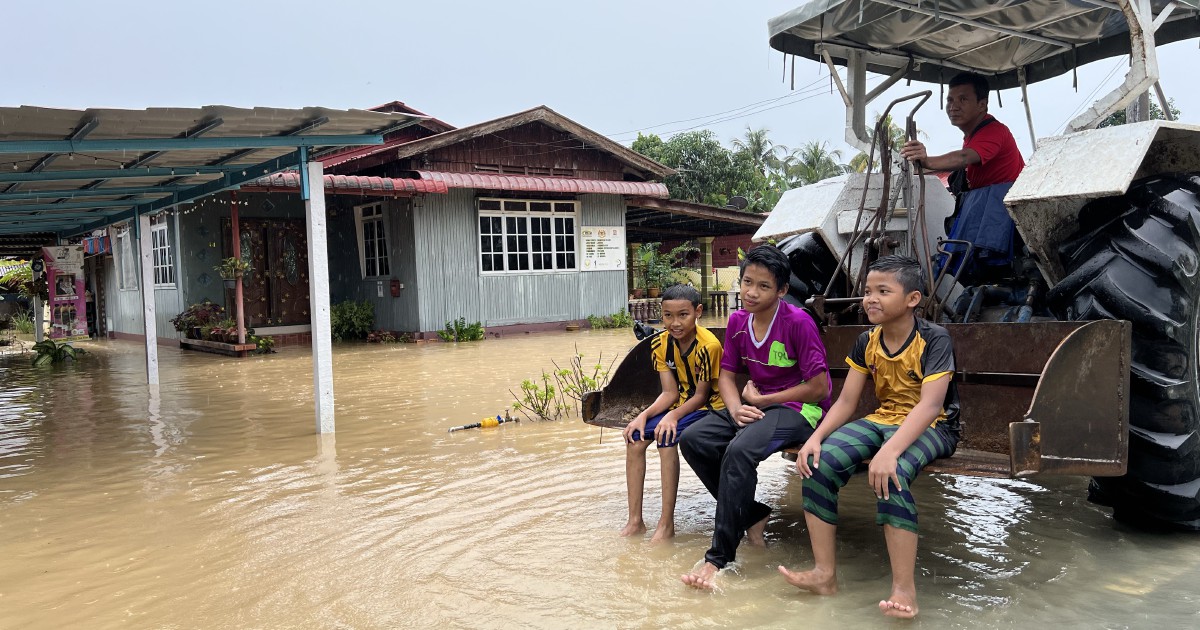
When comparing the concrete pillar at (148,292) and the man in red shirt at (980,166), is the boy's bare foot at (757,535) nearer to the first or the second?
the man in red shirt at (980,166)

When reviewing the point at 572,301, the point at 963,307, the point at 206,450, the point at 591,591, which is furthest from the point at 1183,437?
the point at 572,301

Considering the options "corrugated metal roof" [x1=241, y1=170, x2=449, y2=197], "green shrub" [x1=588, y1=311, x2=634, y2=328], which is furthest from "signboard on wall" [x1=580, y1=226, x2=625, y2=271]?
"corrugated metal roof" [x1=241, y1=170, x2=449, y2=197]

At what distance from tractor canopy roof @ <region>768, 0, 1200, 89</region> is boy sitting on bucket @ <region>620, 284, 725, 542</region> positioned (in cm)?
168

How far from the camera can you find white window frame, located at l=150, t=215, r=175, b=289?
17.2m

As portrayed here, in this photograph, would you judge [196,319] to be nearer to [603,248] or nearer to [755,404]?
[603,248]

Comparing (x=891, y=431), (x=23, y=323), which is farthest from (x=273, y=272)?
(x=891, y=431)

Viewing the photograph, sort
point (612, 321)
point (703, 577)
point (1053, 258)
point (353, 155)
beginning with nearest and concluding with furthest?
point (703, 577) → point (1053, 258) → point (353, 155) → point (612, 321)

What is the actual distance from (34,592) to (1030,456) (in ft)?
13.2

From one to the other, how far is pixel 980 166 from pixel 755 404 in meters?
1.94

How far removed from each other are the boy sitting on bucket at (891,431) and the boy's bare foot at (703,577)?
311 millimetres

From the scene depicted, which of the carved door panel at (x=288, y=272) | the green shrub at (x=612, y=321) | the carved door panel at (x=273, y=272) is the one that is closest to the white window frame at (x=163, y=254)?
the carved door panel at (x=273, y=272)

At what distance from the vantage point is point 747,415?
3627 mm

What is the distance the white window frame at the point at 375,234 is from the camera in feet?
56.4

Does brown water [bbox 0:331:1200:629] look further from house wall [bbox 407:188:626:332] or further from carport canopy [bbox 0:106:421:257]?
house wall [bbox 407:188:626:332]
